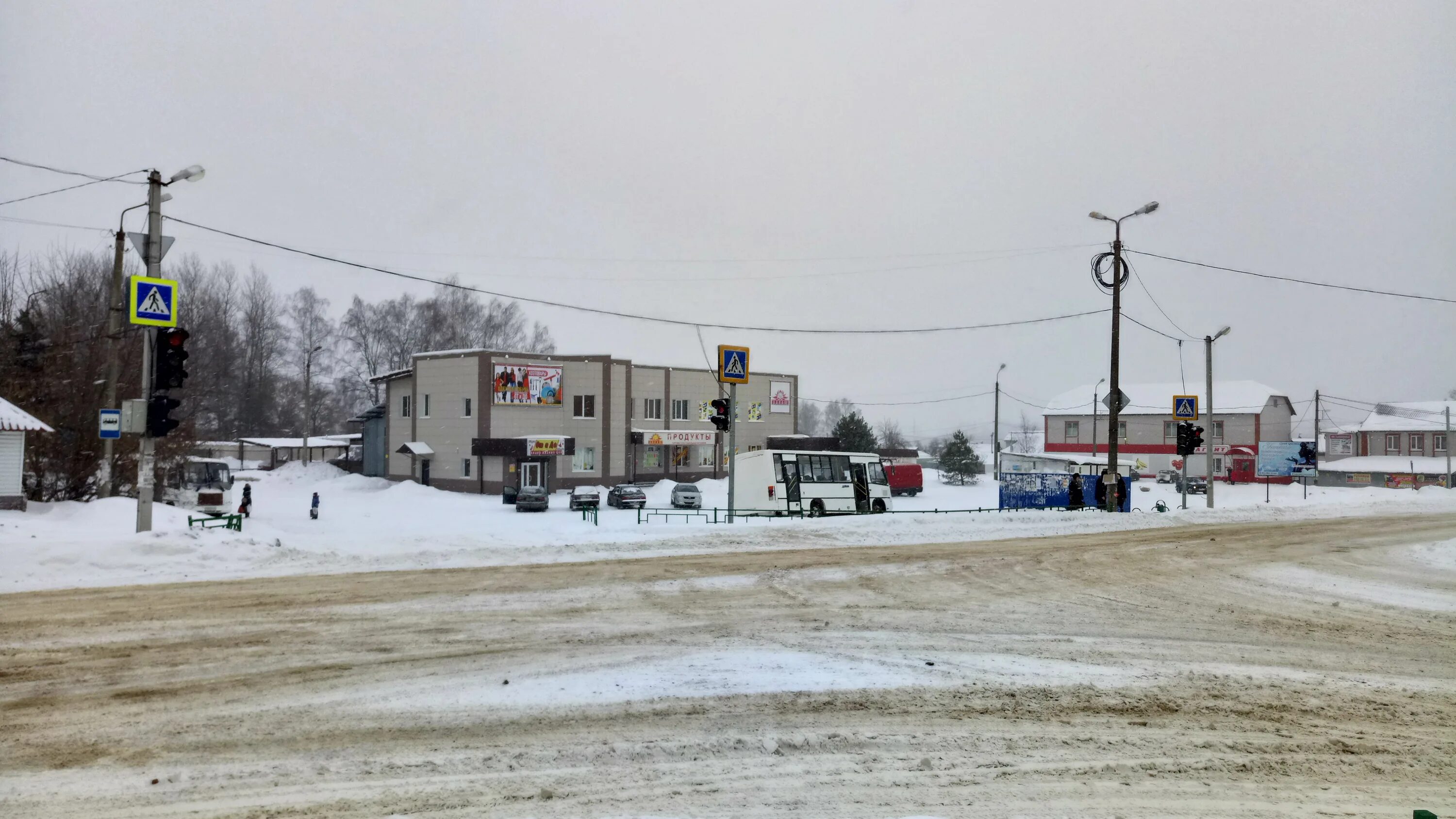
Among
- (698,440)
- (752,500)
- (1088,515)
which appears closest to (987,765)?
(752,500)

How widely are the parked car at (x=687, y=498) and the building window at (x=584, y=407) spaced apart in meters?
13.1

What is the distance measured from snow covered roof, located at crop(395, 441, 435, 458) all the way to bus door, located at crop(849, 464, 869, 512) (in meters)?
29.2

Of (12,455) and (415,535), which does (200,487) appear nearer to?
(12,455)

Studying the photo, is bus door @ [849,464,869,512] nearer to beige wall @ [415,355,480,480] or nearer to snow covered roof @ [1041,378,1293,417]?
beige wall @ [415,355,480,480]

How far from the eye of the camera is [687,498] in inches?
1581

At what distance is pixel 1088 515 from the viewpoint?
94.4 feet

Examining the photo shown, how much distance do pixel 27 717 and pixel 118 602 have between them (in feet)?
17.8

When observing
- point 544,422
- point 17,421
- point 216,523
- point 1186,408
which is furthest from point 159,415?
point 1186,408

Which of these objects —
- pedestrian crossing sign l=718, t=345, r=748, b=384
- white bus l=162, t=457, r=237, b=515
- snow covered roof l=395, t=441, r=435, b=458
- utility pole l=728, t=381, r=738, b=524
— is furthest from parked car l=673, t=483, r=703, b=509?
white bus l=162, t=457, r=237, b=515

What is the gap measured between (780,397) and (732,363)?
39.0m

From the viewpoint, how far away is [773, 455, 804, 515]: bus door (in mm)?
28469

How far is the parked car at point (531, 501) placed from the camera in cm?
3878

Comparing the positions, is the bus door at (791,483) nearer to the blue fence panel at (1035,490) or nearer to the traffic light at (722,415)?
the traffic light at (722,415)

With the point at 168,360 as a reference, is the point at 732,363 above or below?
above
